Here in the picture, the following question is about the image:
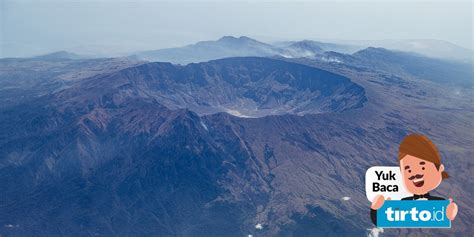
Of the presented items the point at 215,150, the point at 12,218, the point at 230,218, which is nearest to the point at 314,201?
the point at 230,218

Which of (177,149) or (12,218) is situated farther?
(177,149)

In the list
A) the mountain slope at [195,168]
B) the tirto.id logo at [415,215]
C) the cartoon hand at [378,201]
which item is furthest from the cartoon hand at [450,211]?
the mountain slope at [195,168]

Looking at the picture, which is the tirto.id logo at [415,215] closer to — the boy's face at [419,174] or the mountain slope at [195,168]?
the boy's face at [419,174]

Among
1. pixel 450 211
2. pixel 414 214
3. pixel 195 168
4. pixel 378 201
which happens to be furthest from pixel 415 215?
pixel 195 168

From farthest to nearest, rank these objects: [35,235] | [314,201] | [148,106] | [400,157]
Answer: [148,106] < [314,201] < [35,235] < [400,157]

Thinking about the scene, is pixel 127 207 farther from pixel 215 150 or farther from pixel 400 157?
pixel 400 157

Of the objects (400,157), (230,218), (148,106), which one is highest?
(400,157)

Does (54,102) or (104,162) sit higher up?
(54,102)
